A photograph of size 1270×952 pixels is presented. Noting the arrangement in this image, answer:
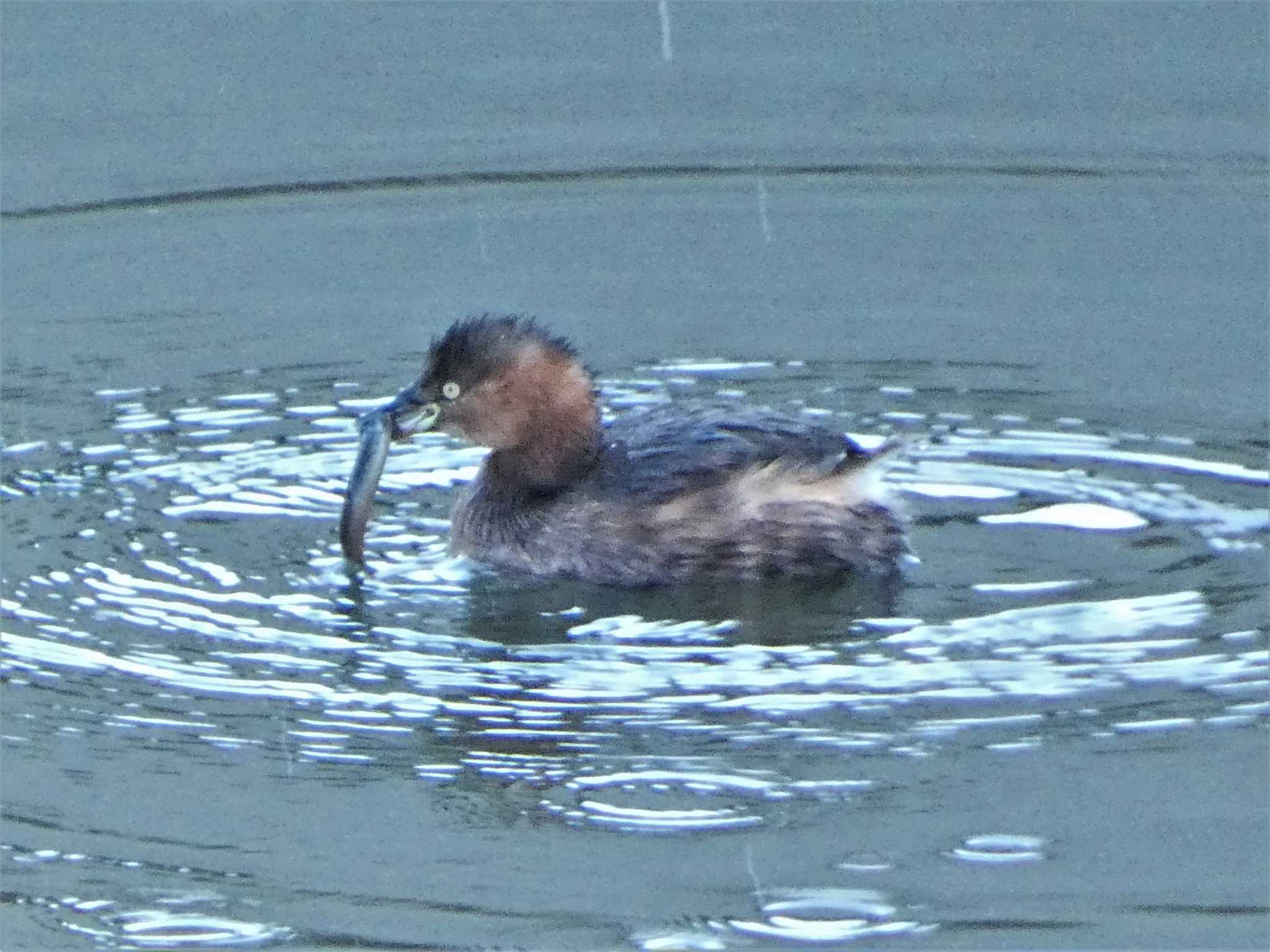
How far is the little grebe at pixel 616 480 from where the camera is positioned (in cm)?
708

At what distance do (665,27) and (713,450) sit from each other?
17.2ft

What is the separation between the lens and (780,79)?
11555 millimetres

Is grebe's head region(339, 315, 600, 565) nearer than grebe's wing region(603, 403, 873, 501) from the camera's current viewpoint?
No

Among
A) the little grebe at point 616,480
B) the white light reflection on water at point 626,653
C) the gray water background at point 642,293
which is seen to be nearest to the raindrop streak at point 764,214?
the gray water background at point 642,293

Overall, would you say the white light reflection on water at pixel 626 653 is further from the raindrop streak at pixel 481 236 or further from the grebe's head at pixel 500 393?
the raindrop streak at pixel 481 236

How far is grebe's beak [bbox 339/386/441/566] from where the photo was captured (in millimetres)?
7109

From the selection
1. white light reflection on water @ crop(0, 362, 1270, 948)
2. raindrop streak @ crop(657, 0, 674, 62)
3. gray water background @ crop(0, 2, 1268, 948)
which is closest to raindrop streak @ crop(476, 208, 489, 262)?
gray water background @ crop(0, 2, 1268, 948)

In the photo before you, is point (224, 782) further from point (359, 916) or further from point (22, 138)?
point (22, 138)

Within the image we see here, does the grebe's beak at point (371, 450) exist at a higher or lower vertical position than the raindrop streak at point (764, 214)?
lower

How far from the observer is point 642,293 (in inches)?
379

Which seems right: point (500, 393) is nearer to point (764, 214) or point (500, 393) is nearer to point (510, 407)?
point (510, 407)

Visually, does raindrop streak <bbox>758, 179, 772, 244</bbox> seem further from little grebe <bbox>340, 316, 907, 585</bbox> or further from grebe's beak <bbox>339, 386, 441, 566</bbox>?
grebe's beak <bbox>339, 386, 441, 566</bbox>

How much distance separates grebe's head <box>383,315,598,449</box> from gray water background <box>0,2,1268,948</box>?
1.43ft

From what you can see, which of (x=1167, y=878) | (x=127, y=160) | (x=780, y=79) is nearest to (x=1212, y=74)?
(x=780, y=79)
